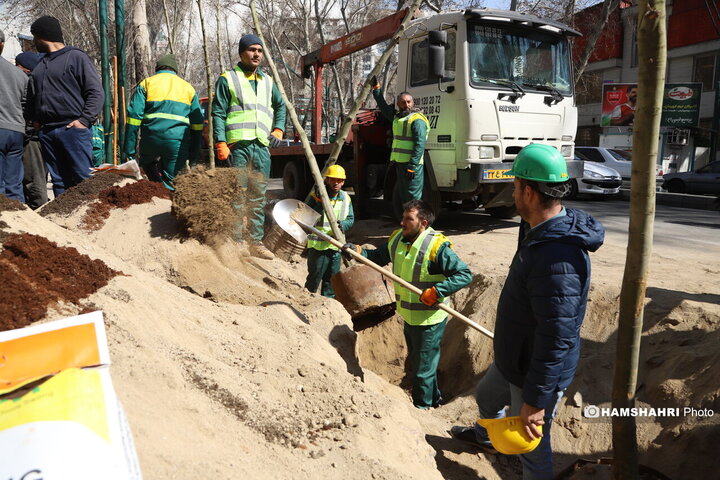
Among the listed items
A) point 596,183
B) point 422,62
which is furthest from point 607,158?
point 422,62

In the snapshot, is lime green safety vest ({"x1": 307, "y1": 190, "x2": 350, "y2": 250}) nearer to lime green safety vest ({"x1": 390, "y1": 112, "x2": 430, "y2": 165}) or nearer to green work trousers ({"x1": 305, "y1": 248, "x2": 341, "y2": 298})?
green work trousers ({"x1": 305, "y1": 248, "x2": 341, "y2": 298})

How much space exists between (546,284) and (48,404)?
1955mm

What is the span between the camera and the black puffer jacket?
255cm

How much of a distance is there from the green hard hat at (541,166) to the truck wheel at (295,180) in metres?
8.49

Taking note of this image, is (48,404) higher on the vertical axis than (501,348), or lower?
higher

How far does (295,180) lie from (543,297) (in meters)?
9.02

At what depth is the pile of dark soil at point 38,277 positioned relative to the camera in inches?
99.6

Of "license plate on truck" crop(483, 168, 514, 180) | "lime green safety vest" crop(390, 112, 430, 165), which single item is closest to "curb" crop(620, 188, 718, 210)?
"license plate on truck" crop(483, 168, 514, 180)

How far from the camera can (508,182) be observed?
780cm

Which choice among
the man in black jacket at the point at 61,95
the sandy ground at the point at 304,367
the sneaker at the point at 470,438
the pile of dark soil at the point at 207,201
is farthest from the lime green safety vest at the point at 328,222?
the man in black jacket at the point at 61,95

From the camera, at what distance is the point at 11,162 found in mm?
5355

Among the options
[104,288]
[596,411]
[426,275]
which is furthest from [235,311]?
[596,411]

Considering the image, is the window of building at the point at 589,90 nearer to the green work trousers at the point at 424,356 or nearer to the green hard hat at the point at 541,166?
the green work trousers at the point at 424,356

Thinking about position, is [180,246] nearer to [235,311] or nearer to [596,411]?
[235,311]
